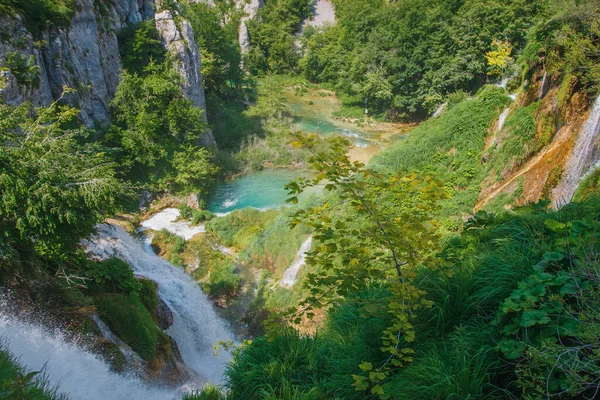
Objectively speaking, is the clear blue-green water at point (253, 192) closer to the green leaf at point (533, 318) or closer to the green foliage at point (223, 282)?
the green foliage at point (223, 282)

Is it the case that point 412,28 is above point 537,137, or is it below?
A: above

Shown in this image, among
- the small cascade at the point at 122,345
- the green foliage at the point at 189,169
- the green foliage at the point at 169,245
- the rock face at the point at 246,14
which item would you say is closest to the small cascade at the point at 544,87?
the small cascade at the point at 122,345

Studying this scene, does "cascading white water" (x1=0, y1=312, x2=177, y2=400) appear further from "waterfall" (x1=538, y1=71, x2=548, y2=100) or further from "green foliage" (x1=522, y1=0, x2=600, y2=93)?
"waterfall" (x1=538, y1=71, x2=548, y2=100)

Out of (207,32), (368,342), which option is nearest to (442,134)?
(368,342)

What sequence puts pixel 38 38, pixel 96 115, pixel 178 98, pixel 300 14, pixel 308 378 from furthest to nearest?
pixel 300 14, pixel 178 98, pixel 96 115, pixel 38 38, pixel 308 378

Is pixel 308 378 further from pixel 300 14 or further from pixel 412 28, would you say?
pixel 300 14

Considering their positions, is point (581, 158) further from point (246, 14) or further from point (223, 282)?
point (246, 14)

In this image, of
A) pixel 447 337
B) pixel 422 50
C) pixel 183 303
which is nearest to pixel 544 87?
pixel 447 337
